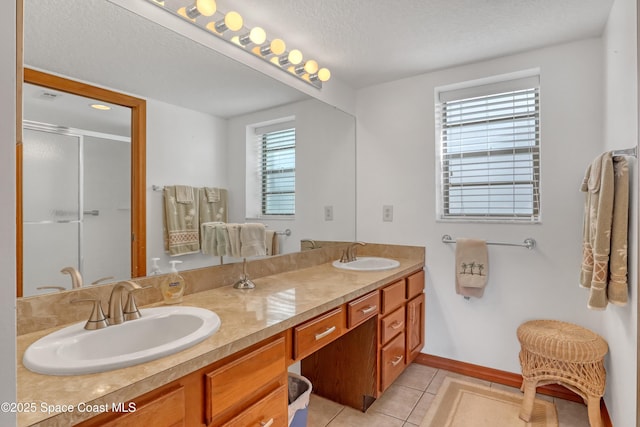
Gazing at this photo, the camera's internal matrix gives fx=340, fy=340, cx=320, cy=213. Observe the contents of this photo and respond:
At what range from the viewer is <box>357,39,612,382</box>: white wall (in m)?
2.00

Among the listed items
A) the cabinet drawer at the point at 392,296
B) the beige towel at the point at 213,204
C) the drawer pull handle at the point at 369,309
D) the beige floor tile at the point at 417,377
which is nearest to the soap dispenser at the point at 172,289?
the beige towel at the point at 213,204

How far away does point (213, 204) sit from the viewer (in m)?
1.65

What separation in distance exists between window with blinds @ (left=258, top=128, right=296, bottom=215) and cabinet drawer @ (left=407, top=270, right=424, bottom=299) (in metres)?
0.90

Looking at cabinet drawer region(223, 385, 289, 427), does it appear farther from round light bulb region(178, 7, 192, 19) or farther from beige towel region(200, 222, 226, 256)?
round light bulb region(178, 7, 192, 19)

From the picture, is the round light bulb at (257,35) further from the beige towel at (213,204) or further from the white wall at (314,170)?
the beige towel at (213,204)

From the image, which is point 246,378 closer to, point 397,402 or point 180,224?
point 180,224

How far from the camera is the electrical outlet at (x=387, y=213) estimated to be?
2623mm

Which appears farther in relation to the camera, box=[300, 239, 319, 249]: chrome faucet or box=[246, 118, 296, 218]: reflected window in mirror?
box=[300, 239, 319, 249]: chrome faucet

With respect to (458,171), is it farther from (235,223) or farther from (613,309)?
(235,223)

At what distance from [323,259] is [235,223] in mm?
894

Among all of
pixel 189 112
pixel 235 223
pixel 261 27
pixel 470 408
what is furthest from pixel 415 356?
pixel 261 27

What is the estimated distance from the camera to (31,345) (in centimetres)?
93

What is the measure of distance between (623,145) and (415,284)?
1334 millimetres

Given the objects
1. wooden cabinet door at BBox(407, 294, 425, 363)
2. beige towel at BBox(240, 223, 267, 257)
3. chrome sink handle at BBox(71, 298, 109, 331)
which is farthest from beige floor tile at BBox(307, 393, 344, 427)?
chrome sink handle at BBox(71, 298, 109, 331)
